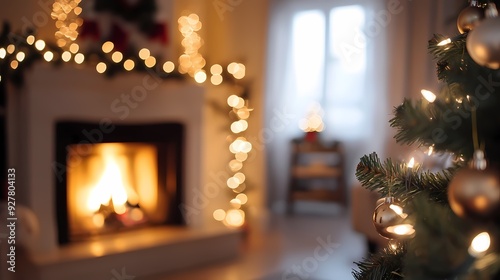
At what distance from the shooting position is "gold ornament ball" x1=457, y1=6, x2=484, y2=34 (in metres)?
0.90

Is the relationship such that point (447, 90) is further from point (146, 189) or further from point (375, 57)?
point (375, 57)

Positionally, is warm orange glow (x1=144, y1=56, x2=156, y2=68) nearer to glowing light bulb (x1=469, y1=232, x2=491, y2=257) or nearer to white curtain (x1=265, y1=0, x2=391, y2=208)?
white curtain (x1=265, y1=0, x2=391, y2=208)

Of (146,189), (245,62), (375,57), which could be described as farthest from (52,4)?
(375,57)

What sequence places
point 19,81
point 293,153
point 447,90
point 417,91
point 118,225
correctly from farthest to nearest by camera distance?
point 293,153, point 417,91, point 118,225, point 19,81, point 447,90

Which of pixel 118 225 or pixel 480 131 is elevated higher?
pixel 480 131

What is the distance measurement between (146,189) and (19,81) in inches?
42.1

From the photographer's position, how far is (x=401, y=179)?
100 centimetres

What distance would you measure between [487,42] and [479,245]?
0.28 metres

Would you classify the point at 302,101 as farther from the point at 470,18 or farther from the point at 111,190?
the point at 470,18

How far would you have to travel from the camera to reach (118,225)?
10.0ft

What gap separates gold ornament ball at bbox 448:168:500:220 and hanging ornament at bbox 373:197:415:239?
32 cm

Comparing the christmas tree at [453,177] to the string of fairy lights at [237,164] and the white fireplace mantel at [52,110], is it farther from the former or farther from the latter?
the string of fairy lights at [237,164]

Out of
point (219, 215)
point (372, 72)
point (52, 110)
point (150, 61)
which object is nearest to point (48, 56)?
point (52, 110)

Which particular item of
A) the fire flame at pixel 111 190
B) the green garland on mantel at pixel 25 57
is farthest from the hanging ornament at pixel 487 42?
the fire flame at pixel 111 190
